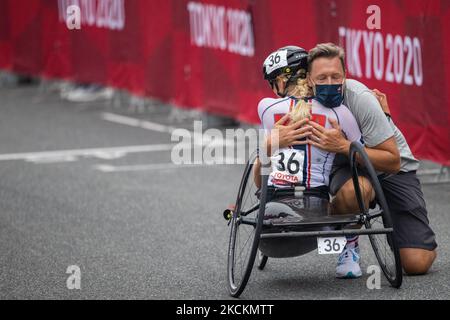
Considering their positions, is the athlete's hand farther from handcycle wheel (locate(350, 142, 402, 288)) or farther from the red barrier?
the red barrier

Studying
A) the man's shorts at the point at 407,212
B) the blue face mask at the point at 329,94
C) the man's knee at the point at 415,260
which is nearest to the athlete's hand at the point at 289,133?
the blue face mask at the point at 329,94

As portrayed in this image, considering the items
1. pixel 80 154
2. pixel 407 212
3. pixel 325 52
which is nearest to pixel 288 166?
pixel 325 52

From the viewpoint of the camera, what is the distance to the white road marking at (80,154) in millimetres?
12539

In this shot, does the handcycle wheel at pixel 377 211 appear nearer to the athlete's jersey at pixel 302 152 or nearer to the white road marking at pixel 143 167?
the athlete's jersey at pixel 302 152

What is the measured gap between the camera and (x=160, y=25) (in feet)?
48.7

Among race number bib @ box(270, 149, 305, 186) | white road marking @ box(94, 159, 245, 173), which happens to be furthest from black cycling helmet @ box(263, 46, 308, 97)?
white road marking @ box(94, 159, 245, 173)

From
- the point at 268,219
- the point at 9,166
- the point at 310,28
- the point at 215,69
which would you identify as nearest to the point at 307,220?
the point at 268,219

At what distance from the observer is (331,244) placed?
20.5 ft

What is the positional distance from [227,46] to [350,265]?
6707mm

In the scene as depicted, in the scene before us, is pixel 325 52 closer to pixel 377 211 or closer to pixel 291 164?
pixel 291 164

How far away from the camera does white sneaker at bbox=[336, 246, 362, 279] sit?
6891mm

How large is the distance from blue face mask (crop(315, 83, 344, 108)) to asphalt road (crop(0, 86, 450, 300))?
1.12 metres

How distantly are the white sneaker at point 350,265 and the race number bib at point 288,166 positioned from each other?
0.63 m
